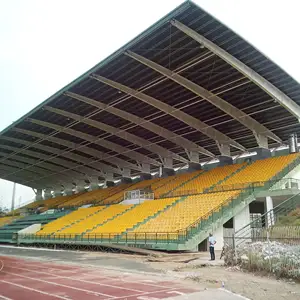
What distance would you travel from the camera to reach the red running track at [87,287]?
8.05m

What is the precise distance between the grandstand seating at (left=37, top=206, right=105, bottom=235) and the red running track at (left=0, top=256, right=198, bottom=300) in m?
24.2

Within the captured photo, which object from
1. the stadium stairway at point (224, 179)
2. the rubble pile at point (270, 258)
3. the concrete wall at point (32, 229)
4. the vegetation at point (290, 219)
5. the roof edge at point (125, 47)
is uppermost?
the roof edge at point (125, 47)

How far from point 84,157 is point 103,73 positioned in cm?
2407

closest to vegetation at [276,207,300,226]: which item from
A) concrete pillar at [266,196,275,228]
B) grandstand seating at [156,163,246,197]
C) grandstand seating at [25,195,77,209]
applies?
concrete pillar at [266,196,275,228]

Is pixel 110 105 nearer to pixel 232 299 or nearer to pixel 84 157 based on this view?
pixel 84 157

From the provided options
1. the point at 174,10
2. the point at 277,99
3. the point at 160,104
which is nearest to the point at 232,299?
the point at 174,10

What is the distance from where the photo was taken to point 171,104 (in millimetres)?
28562

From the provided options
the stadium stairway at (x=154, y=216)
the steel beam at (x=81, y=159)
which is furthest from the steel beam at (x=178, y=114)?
the steel beam at (x=81, y=159)

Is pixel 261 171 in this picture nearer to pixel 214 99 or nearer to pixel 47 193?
pixel 214 99

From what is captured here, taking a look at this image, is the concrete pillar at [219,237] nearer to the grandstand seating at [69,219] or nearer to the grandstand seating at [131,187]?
the grandstand seating at [131,187]

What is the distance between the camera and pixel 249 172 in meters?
29.2

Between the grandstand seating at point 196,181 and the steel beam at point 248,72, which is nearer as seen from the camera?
the steel beam at point 248,72

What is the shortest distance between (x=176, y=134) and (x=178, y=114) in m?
5.10

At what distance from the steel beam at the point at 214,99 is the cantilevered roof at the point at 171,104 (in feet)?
0.25
